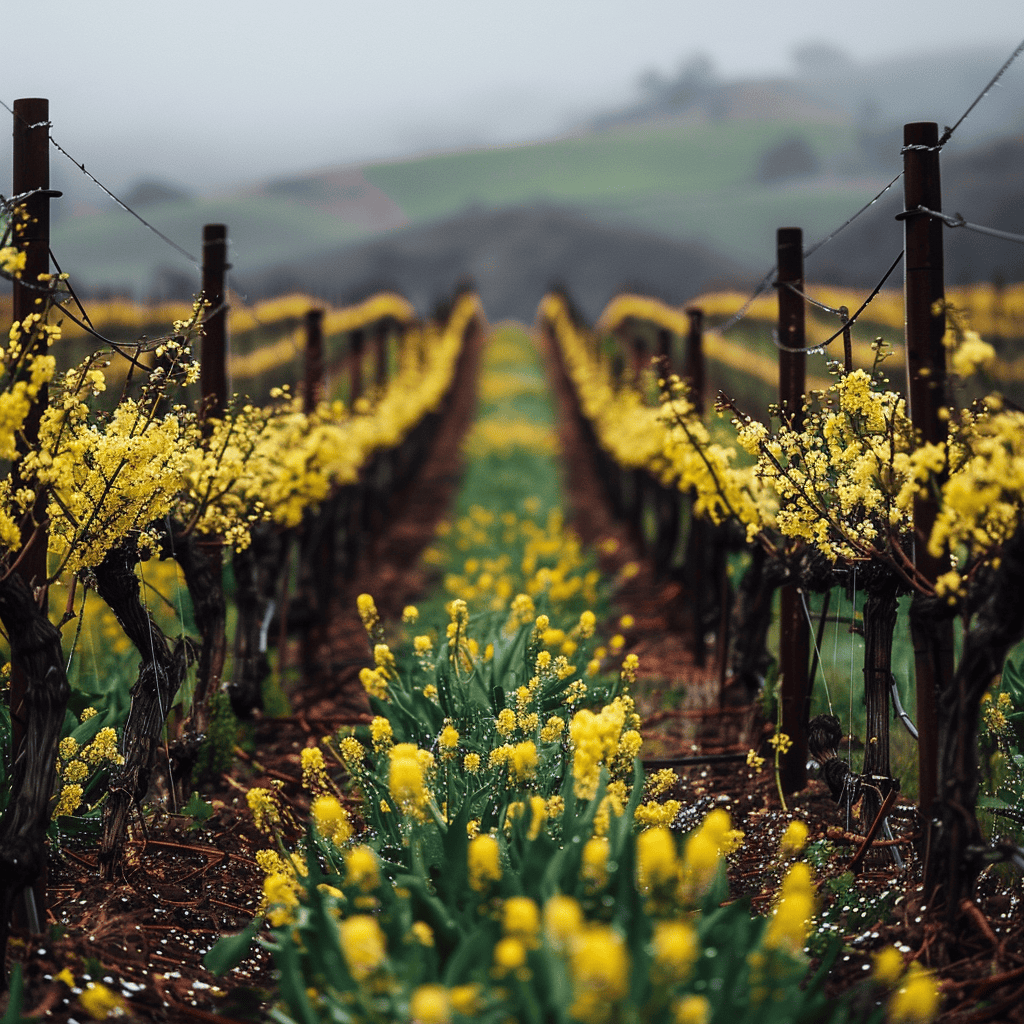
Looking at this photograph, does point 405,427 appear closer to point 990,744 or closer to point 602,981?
point 990,744

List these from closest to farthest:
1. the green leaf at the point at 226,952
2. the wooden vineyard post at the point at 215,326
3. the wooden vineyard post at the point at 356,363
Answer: the green leaf at the point at 226,952 < the wooden vineyard post at the point at 215,326 < the wooden vineyard post at the point at 356,363

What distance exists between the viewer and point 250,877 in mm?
4184

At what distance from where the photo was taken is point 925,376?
11.3 ft

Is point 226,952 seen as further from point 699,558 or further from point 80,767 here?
point 699,558

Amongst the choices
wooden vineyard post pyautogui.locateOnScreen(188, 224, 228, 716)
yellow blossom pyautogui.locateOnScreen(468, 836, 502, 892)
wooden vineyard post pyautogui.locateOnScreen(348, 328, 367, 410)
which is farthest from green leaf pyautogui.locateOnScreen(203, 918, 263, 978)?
wooden vineyard post pyautogui.locateOnScreen(348, 328, 367, 410)

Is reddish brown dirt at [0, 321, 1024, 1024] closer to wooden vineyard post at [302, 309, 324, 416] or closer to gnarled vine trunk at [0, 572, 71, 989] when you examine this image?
gnarled vine trunk at [0, 572, 71, 989]

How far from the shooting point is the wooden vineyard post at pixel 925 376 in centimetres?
349

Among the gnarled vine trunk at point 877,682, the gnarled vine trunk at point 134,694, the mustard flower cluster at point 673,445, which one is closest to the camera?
the gnarled vine trunk at point 134,694

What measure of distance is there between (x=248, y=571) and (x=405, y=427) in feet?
21.9

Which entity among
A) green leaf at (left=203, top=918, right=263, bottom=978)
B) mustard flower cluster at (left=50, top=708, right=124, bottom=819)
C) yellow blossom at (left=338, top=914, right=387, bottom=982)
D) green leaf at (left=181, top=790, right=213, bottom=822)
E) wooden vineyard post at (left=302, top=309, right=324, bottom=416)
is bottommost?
green leaf at (left=181, top=790, right=213, bottom=822)

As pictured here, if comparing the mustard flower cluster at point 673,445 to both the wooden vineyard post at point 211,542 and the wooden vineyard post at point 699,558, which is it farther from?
the wooden vineyard post at point 211,542

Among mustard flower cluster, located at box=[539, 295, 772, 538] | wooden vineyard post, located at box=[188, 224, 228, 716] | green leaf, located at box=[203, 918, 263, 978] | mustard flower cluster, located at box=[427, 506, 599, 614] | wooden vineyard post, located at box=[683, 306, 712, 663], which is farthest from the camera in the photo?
mustard flower cluster, located at box=[427, 506, 599, 614]

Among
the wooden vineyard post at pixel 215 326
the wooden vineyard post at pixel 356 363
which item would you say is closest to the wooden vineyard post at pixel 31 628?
the wooden vineyard post at pixel 215 326

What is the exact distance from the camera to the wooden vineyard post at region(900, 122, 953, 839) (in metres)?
3.49
